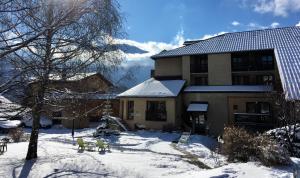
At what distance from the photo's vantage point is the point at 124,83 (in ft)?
39.7

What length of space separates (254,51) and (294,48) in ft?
22.2

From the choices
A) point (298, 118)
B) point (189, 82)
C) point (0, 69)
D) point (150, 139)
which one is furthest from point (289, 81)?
point (189, 82)

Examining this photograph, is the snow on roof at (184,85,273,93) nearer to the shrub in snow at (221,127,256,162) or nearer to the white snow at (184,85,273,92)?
the white snow at (184,85,273,92)

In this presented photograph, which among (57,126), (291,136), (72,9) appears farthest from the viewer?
(57,126)

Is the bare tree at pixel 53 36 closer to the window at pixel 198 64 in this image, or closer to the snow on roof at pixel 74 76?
the snow on roof at pixel 74 76

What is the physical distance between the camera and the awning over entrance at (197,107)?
27.0 metres

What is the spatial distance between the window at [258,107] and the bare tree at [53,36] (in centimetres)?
2023

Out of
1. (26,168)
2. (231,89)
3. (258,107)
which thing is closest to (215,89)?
(231,89)

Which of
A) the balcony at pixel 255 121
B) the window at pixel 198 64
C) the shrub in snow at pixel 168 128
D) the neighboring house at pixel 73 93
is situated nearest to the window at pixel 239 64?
the window at pixel 198 64

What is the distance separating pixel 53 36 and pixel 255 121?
22422 millimetres

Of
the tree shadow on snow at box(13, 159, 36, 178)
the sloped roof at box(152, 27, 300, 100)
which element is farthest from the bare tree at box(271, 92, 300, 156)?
the tree shadow on snow at box(13, 159, 36, 178)

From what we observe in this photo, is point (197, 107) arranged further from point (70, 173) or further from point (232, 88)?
point (70, 173)

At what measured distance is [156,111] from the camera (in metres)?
29.0

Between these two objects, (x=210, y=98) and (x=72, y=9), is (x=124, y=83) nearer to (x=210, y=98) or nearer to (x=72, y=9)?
(x=72, y=9)
